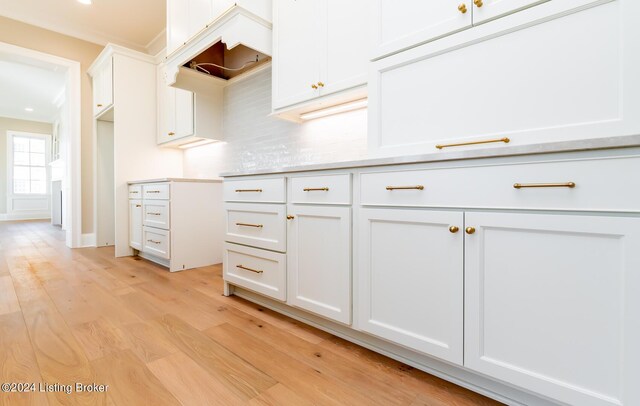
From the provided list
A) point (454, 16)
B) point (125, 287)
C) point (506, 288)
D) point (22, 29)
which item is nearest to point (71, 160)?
point (22, 29)

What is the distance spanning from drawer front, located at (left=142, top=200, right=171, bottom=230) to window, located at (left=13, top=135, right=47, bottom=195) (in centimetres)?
821

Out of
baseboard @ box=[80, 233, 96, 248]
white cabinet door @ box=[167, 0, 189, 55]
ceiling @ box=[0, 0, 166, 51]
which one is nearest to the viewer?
white cabinet door @ box=[167, 0, 189, 55]

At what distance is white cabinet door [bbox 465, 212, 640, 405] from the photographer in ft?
2.45

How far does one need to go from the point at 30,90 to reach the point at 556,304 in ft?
29.4

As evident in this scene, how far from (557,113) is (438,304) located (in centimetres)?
78

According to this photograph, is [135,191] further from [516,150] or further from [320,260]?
[516,150]

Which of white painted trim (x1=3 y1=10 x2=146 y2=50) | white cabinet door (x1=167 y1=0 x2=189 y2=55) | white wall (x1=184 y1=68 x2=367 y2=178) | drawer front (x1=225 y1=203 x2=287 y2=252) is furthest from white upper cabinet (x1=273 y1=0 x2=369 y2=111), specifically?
white painted trim (x1=3 y1=10 x2=146 y2=50)

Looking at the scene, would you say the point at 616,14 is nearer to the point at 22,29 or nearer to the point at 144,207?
the point at 144,207

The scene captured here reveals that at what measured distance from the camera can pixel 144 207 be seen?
312 cm

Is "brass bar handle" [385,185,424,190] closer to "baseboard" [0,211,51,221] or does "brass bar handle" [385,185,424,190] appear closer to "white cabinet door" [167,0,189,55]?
"white cabinet door" [167,0,189,55]

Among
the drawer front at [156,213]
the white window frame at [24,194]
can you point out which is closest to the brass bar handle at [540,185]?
the drawer front at [156,213]

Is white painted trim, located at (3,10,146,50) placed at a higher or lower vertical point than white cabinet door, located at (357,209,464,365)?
higher

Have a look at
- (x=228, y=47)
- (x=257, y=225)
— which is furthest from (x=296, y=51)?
(x=257, y=225)

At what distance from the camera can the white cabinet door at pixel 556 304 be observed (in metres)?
0.75
